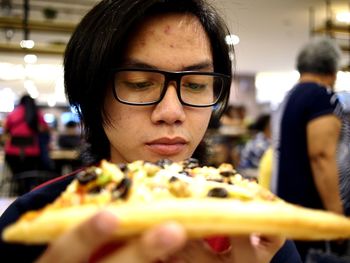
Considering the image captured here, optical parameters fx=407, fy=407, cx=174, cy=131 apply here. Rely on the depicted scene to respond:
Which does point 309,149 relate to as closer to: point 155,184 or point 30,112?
point 155,184

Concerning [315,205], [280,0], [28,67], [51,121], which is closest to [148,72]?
[315,205]

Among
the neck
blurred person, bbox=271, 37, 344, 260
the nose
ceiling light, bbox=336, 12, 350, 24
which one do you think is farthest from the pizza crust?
ceiling light, bbox=336, 12, 350, 24

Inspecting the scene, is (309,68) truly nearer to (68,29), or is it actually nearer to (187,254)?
(187,254)

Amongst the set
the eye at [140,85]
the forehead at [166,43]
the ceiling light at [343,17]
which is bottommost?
the eye at [140,85]

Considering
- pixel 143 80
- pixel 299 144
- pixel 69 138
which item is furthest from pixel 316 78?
pixel 69 138

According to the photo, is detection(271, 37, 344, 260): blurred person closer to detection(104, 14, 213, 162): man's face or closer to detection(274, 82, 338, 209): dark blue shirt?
detection(274, 82, 338, 209): dark blue shirt

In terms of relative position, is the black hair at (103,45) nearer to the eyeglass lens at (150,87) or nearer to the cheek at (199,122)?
the eyeglass lens at (150,87)

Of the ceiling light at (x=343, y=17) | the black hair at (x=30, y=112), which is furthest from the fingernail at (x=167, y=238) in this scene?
the ceiling light at (x=343, y=17)
